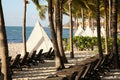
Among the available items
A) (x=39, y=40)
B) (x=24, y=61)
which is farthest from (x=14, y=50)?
(x=24, y=61)

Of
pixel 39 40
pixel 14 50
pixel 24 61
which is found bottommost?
pixel 14 50

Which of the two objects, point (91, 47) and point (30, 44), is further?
point (91, 47)

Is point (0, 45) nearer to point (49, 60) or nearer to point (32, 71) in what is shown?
point (32, 71)

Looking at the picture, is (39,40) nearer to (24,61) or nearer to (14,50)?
(24,61)

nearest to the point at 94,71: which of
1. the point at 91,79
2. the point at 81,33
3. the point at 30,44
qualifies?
the point at 91,79

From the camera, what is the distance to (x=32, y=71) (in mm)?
15273

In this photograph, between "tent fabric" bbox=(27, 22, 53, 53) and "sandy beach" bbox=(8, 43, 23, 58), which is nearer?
"tent fabric" bbox=(27, 22, 53, 53)

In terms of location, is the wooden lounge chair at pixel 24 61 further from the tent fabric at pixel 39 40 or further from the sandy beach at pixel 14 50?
the sandy beach at pixel 14 50

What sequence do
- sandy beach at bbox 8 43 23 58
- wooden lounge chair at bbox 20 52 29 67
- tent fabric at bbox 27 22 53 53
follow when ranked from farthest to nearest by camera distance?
sandy beach at bbox 8 43 23 58
tent fabric at bbox 27 22 53 53
wooden lounge chair at bbox 20 52 29 67

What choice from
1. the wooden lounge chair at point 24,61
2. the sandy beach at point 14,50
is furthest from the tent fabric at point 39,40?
the wooden lounge chair at point 24,61

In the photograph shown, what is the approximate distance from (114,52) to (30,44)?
9044mm

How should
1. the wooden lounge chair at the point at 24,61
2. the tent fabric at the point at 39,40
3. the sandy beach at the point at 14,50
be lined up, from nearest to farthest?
the wooden lounge chair at the point at 24,61, the tent fabric at the point at 39,40, the sandy beach at the point at 14,50

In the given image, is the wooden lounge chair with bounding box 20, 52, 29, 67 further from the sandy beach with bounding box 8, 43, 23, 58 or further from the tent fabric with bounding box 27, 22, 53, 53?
the sandy beach with bounding box 8, 43, 23, 58

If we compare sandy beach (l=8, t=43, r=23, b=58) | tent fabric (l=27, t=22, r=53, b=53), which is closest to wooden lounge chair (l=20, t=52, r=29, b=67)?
tent fabric (l=27, t=22, r=53, b=53)
